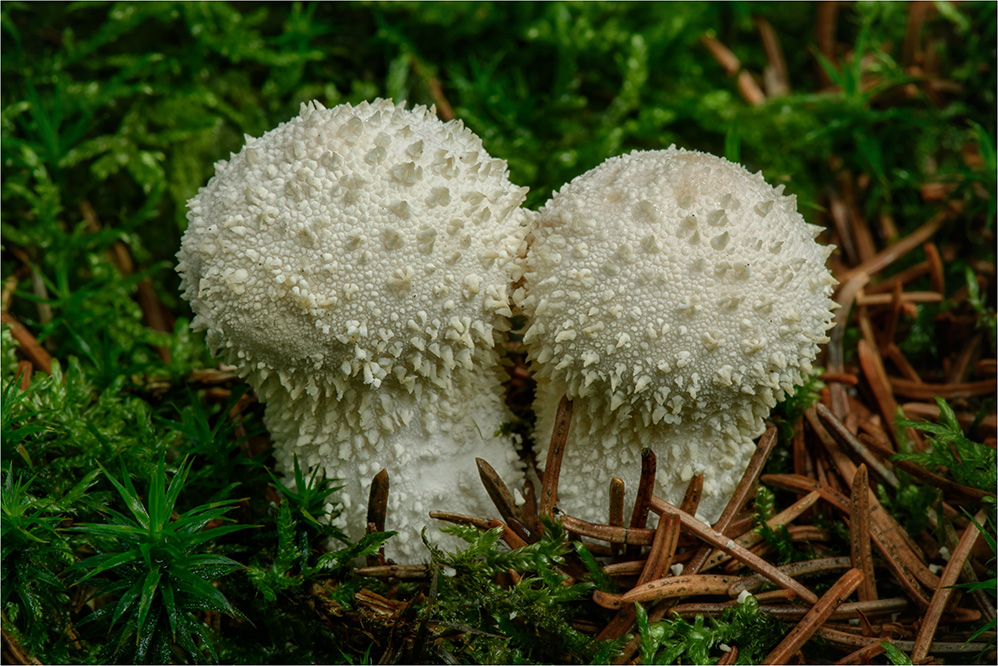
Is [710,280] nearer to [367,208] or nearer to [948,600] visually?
[367,208]

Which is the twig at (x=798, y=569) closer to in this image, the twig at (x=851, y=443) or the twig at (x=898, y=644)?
the twig at (x=898, y=644)

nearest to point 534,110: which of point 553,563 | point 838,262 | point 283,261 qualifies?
point 838,262

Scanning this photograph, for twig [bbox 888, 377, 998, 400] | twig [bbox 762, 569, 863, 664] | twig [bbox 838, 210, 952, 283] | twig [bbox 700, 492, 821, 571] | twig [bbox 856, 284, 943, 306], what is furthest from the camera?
twig [bbox 838, 210, 952, 283]

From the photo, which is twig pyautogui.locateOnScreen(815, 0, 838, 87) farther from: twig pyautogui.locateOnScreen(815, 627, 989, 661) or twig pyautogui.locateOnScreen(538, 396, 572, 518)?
twig pyautogui.locateOnScreen(815, 627, 989, 661)

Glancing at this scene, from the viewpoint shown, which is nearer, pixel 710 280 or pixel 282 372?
pixel 710 280

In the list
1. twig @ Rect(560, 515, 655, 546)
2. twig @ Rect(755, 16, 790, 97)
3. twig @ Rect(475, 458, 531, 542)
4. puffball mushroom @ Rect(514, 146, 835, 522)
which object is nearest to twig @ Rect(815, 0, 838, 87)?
twig @ Rect(755, 16, 790, 97)

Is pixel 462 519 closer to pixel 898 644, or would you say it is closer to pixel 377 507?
pixel 377 507
